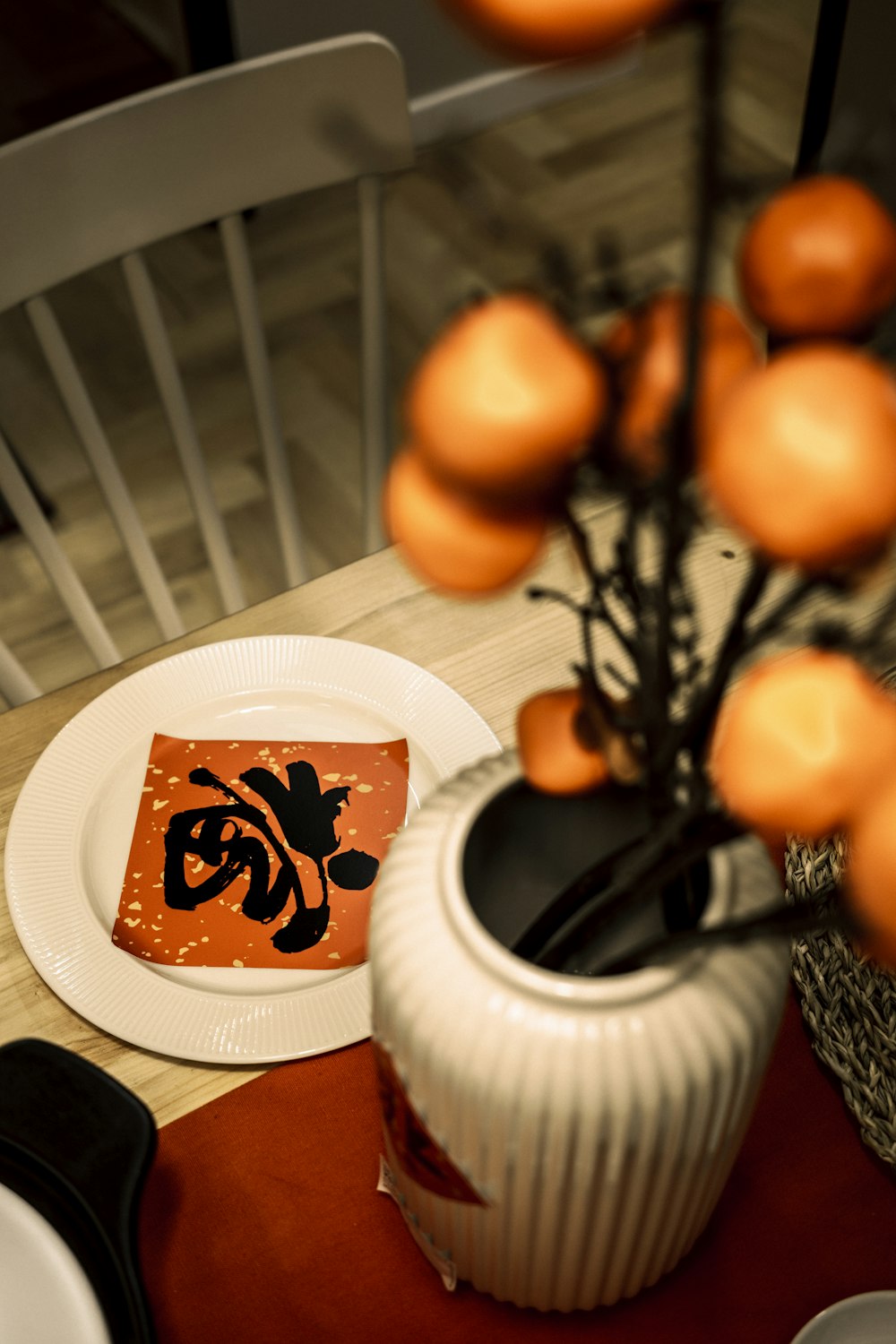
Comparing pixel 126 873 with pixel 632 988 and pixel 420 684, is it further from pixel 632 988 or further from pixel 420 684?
Answer: pixel 632 988

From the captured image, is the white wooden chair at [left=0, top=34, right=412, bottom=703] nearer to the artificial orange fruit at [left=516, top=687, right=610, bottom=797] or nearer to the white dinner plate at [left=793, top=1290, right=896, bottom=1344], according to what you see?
the artificial orange fruit at [left=516, top=687, right=610, bottom=797]

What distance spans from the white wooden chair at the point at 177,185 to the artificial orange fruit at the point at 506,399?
0.61 m

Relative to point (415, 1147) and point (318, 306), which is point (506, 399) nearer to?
point (415, 1147)

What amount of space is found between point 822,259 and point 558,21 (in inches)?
4.0

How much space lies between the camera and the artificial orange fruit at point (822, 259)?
0.29m

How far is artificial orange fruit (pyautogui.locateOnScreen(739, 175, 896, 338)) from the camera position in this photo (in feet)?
0.97

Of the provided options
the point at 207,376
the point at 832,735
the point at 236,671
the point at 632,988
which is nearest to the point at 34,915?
the point at 236,671

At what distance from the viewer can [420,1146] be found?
0.47 metres

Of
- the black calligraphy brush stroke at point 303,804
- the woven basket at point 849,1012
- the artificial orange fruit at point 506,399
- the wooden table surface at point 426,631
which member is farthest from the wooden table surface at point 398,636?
the artificial orange fruit at point 506,399

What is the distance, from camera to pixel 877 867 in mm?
296

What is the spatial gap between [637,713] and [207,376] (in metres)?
1.99

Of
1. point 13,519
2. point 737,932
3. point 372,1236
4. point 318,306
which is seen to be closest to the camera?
point 737,932

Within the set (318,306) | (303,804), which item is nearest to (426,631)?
(303,804)

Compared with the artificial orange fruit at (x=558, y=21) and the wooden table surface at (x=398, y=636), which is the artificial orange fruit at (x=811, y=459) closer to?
the artificial orange fruit at (x=558, y=21)
